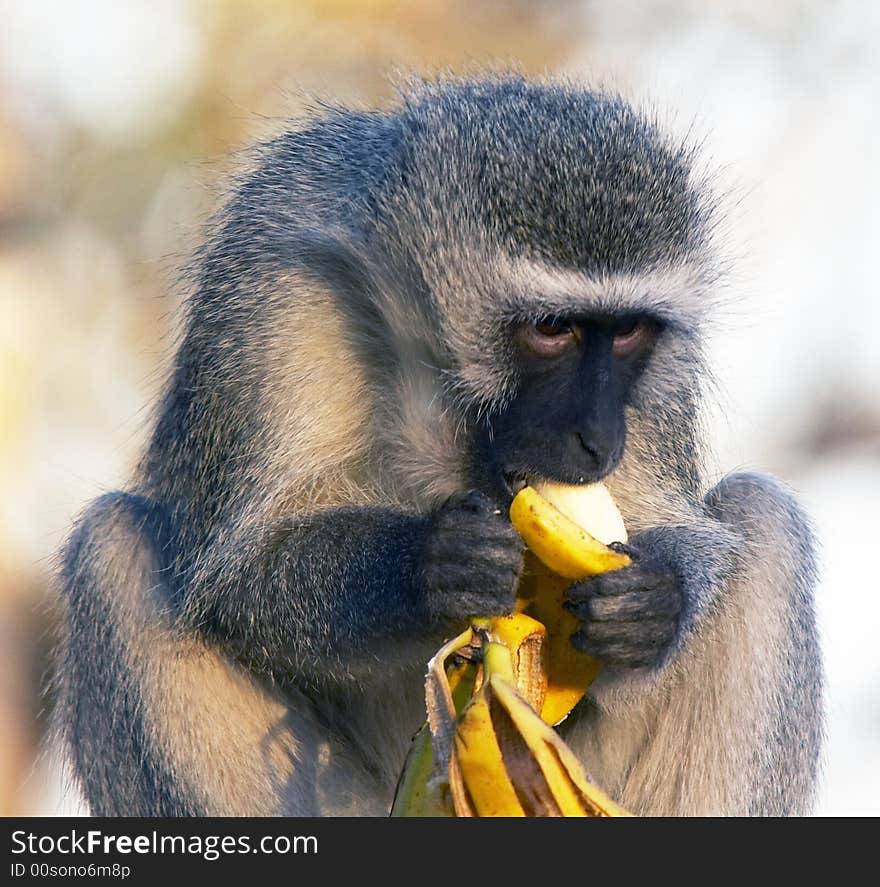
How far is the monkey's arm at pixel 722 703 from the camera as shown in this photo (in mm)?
5082

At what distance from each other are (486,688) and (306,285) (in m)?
1.85

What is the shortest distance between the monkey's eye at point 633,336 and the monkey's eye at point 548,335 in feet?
0.56

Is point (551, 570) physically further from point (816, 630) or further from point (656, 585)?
point (816, 630)

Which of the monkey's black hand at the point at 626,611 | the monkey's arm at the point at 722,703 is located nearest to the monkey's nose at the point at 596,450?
the monkey's black hand at the point at 626,611

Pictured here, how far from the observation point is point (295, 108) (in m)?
6.18

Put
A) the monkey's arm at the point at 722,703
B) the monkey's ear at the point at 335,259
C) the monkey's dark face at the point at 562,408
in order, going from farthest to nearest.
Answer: the monkey's arm at the point at 722,703, the monkey's ear at the point at 335,259, the monkey's dark face at the point at 562,408

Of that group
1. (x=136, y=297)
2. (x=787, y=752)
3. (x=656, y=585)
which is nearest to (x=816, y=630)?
(x=787, y=752)

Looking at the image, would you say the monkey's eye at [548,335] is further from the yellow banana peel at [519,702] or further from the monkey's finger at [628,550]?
the monkey's finger at [628,550]

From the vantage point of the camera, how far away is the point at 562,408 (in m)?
4.35

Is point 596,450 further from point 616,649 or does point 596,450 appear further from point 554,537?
point 616,649

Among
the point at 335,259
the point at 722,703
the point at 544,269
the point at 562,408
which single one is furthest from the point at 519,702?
the point at 335,259

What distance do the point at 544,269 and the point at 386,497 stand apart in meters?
1.00

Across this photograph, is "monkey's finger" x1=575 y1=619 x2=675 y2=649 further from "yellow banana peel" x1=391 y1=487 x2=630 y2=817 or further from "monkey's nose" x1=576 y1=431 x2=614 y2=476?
"monkey's nose" x1=576 y1=431 x2=614 y2=476

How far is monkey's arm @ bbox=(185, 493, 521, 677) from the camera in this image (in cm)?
429
